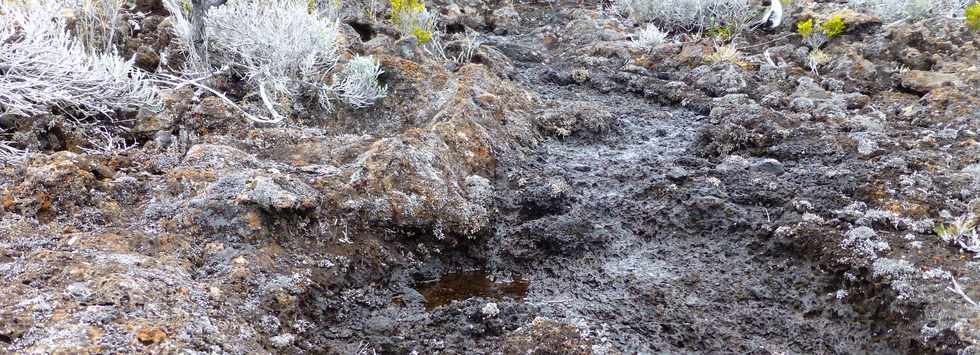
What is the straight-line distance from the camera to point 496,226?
4035 millimetres

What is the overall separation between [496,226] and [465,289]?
2.06 feet

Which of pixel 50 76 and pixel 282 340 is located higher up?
pixel 50 76

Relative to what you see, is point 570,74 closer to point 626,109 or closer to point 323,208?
point 626,109

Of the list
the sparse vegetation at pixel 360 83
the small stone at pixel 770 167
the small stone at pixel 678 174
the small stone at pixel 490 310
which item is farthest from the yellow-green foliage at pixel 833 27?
the small stone at pixel 490 310

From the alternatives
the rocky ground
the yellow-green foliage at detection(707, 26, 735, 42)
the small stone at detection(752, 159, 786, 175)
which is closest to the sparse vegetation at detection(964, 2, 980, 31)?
the rocky ground

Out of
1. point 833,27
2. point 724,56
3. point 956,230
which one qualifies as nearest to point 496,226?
point 956,230

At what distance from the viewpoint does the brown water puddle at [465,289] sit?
3.43 meters

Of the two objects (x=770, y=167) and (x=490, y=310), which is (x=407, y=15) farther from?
(x=490, y=310)

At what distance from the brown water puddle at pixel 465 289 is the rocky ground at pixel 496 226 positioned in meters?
0.01

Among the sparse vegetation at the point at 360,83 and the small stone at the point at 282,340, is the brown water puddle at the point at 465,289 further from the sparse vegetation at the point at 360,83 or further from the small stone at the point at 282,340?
the sparse vegetation at the point at 360,83

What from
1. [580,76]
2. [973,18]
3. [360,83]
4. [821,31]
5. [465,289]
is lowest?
[580,76]

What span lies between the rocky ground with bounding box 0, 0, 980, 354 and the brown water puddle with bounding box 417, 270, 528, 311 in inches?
0.5

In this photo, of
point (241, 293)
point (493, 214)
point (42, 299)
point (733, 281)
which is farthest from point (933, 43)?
point (42, 299)

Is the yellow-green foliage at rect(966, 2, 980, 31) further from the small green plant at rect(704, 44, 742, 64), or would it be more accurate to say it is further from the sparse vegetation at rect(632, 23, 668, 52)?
the sparse vegetation at rect(632, 23, 668, 52)
